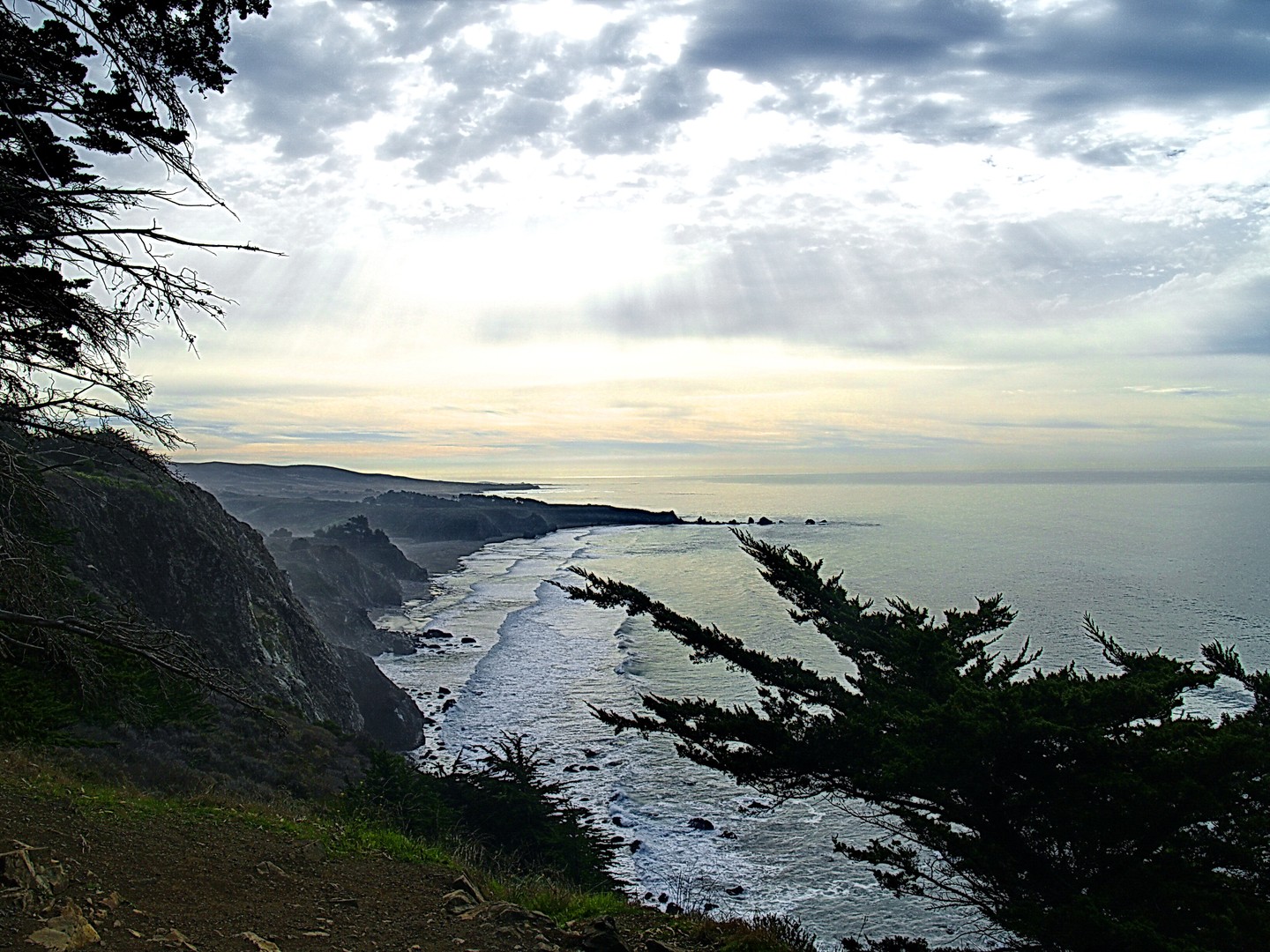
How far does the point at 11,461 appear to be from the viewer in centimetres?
558

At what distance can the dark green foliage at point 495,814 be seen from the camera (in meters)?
12.1

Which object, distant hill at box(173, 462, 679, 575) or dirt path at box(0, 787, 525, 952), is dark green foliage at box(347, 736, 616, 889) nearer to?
dirt path at box(0, 787, 525, 952)

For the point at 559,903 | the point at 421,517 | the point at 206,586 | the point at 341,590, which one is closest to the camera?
the point at 559,903

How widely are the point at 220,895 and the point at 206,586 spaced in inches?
624

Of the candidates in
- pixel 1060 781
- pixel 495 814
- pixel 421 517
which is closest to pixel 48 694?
pixel 495 814

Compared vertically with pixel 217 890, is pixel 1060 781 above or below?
above

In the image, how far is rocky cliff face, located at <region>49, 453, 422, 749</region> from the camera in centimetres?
1842

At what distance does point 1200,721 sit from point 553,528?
111517 millimetres

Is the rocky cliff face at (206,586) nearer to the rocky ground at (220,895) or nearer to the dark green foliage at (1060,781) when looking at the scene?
the rocky ground at (220,895)

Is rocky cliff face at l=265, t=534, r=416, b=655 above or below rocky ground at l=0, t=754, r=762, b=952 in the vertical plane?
below

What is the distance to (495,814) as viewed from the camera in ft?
46.5

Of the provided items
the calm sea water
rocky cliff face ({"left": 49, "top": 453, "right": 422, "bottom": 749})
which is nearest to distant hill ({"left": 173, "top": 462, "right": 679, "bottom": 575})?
the calm sea water

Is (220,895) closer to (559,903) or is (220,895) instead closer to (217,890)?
(217,890)

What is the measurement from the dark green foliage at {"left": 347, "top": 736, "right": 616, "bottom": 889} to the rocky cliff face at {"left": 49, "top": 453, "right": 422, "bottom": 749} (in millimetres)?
5597
